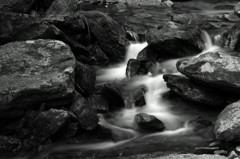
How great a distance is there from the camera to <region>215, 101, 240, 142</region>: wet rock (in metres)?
7.80

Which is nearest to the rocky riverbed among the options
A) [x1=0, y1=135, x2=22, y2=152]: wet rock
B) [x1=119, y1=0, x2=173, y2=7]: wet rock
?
[x1=0, y1=135, x2=22, y2=152]: wet rock

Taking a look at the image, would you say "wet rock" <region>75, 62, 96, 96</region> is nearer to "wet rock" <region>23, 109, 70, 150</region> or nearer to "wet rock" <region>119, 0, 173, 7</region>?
"wet rock" <region>23, 109, 70, 150</region>

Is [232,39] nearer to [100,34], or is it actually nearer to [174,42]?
[174,42]

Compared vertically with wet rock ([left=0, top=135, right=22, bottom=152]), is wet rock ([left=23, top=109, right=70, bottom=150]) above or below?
above

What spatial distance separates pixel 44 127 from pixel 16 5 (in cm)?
797

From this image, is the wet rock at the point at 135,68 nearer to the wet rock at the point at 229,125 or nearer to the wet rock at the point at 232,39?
the wet rock at the point at 232,39

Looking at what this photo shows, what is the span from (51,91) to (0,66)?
1570mm

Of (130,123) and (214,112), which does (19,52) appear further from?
(214,112)

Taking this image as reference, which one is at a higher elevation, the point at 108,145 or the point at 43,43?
the point at 43,43

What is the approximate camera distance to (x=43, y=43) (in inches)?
390

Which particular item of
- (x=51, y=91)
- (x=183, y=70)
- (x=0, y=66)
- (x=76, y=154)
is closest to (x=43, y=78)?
(x=51, y=91)

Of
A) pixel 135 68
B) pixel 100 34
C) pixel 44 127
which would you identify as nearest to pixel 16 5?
pixel 100 34

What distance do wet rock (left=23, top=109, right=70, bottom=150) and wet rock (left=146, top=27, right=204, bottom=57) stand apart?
190 inches

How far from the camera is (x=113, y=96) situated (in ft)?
33.1
